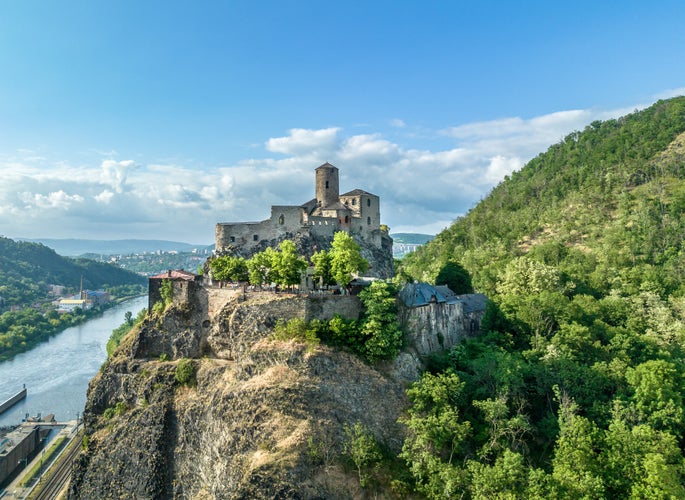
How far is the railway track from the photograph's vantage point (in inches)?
1898

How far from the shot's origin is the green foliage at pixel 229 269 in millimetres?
41688

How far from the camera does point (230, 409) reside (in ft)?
109

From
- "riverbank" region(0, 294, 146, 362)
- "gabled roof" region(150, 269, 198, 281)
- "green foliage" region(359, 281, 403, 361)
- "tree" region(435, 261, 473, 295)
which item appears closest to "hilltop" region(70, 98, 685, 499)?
"gabled roof" region(150, 269, 198, 281)

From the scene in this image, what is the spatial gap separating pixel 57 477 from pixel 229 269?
32965mm

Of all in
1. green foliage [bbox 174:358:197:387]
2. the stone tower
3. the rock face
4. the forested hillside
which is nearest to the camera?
the forested hillside

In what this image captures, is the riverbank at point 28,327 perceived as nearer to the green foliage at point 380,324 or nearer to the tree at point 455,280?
the tree at point 455,280

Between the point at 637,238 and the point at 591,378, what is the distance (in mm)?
46730

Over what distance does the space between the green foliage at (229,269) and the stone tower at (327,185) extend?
15.9 metres

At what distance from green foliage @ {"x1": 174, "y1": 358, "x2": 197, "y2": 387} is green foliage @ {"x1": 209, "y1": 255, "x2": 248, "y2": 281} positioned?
25.5 ft

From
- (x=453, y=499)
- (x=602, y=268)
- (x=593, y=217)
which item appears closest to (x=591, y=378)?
(x=453, y=499)

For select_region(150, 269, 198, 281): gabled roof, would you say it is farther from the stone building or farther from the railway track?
the railway track

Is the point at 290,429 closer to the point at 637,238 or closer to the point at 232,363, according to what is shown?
the point at 232,363

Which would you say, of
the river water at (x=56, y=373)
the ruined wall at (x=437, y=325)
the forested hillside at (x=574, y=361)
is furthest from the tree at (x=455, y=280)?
the river water at (x=56, y=373)

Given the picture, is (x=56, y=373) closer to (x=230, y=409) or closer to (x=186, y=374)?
(x=186, y=374)
